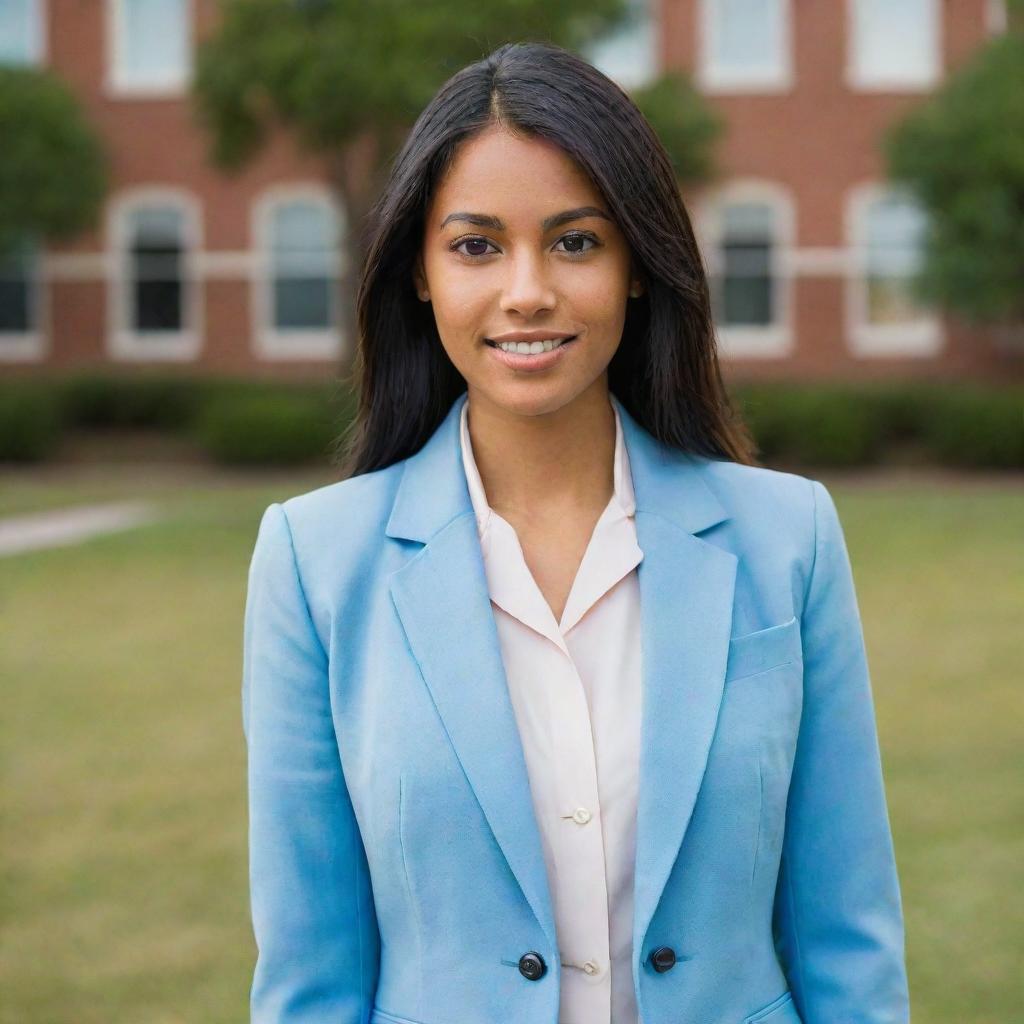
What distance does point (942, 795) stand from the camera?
645 centimetres

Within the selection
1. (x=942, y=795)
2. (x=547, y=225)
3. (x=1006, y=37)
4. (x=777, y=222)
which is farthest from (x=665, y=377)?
(x=777, y=222)

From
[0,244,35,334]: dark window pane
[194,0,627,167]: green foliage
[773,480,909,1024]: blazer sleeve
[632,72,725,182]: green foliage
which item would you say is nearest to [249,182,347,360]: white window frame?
[0,244,35,334]: dark window pane

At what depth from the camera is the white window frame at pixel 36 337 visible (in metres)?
26.5

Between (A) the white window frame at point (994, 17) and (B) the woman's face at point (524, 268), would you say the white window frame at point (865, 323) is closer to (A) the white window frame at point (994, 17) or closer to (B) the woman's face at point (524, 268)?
(A) the white window frame at point (994, 17)

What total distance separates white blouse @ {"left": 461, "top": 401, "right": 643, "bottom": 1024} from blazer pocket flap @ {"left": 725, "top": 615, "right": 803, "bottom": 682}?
0.40ft

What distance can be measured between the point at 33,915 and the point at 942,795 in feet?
11.5

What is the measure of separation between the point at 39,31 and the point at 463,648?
26.5 m

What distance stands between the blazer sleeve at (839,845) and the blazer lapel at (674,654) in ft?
0.43

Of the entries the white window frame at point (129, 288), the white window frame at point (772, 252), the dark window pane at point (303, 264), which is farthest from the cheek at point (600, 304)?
the white window frame at point (129, 288)

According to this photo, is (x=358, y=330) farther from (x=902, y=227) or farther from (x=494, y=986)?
(x=902, y=227)

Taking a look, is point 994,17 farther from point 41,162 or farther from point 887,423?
point 41,162

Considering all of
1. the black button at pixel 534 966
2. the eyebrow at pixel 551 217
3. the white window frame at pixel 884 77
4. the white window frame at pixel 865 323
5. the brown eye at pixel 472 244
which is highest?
the white window frame at pixel 884 77

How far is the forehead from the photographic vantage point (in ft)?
6.26

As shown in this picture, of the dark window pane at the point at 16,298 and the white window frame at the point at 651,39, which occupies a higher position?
the white window frame at the point at 651,39
